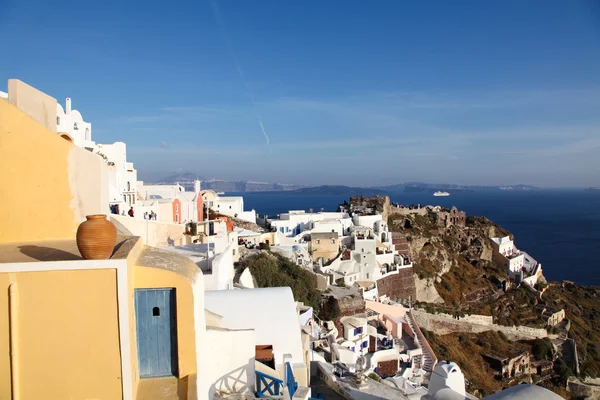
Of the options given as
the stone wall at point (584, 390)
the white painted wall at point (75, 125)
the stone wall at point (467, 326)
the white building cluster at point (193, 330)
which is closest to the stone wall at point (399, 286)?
the stone wall at point (467, 326)

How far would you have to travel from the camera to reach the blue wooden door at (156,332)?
4.03 m

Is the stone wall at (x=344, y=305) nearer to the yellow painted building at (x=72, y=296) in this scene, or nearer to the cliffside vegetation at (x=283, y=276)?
the cliffside vegetation at (x=283, y=276)

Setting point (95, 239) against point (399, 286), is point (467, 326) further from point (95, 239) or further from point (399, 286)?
point (95, 239)

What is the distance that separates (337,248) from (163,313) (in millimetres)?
25999

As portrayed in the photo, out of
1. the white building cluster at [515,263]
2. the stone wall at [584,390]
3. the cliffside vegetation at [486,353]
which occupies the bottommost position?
the stone wall at [584,390]

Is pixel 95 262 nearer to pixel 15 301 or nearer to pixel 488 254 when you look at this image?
pixel 15 301

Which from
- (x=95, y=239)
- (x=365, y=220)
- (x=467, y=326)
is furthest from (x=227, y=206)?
(x=95, y=239)

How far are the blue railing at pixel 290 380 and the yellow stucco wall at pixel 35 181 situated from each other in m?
3.94

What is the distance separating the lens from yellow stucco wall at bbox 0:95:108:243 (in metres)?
4.29

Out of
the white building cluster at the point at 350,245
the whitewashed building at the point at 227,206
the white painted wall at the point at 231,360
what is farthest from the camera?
the whitewashed building at the point at 227,206

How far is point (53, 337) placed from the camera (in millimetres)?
3555

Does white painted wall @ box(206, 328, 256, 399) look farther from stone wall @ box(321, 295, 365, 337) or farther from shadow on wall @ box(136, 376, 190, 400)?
stone wall @ box(321, 295, 365, 337)

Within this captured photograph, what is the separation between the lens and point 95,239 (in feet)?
12.1

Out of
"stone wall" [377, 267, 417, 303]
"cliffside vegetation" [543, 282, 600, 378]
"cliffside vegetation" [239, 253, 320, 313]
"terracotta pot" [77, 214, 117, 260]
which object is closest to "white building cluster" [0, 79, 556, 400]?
"terracotta pot" [77, 214, 117, 260]
